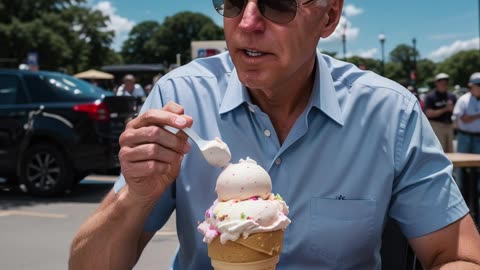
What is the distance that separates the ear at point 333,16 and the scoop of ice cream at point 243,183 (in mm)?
616

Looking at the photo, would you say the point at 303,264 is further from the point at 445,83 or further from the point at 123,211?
the point at 445,83

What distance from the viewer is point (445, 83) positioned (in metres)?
8.97

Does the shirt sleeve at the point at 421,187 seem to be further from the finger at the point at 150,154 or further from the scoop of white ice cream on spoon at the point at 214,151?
the finger at the point at 150,154

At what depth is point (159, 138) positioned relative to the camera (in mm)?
1379

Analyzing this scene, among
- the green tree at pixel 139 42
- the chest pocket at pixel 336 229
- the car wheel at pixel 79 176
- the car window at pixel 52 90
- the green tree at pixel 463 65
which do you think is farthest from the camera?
the green tree at pixel 463 65

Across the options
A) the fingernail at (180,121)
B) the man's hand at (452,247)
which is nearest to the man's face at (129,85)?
the man's hand at (452,247)

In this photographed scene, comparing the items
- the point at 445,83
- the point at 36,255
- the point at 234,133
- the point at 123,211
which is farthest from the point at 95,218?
the point at 445,83

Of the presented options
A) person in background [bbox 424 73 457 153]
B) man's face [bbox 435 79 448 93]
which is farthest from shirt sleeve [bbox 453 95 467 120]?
man's face [bbox 435 79 448 93]

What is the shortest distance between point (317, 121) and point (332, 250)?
0.39 meters

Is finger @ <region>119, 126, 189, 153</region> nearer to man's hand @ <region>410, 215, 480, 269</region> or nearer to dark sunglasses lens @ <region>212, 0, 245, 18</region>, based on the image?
dark sunglasses lens @ <region>212, 0, 245, 18</region>

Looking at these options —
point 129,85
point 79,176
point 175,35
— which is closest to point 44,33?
point 129,85

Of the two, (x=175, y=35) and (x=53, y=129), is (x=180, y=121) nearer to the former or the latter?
(x=53, y=129)

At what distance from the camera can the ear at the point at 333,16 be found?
→ 174 cm

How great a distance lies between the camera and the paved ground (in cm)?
488
